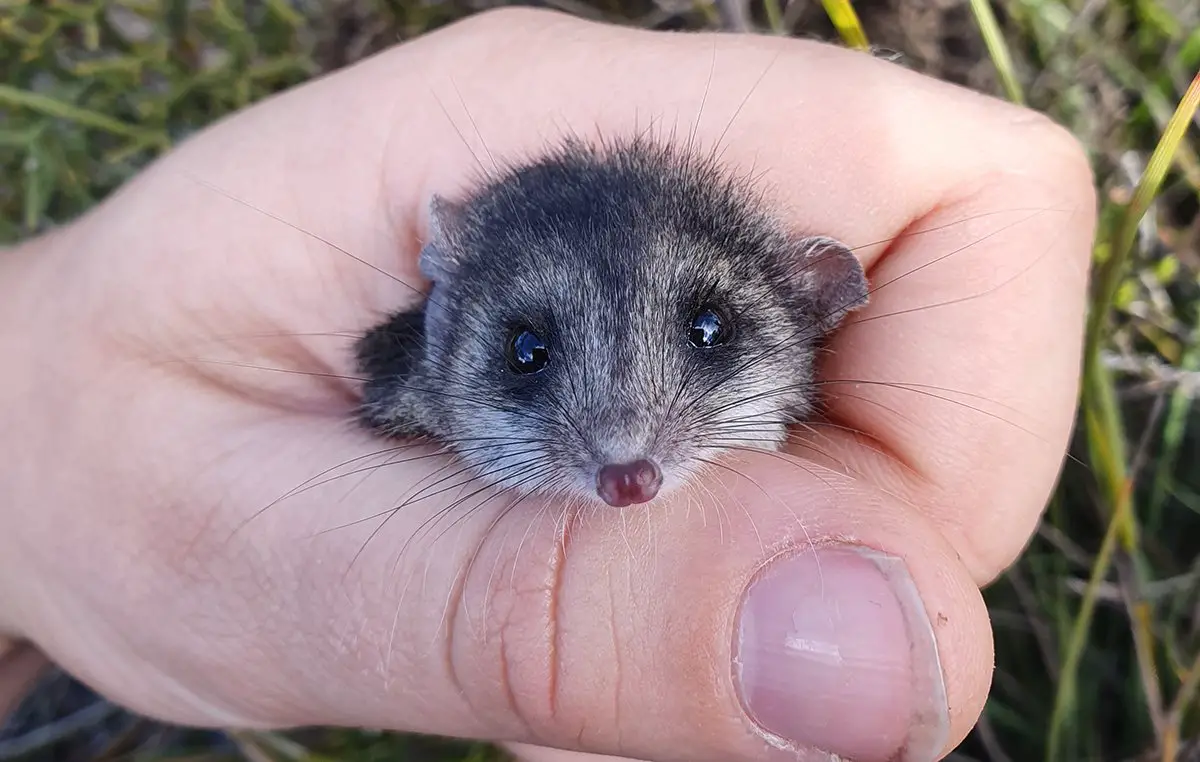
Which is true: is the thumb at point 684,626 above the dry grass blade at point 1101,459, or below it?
above

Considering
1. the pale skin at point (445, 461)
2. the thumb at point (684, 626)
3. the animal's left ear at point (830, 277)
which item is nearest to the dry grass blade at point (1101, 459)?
the pale skin at point (445, 461)

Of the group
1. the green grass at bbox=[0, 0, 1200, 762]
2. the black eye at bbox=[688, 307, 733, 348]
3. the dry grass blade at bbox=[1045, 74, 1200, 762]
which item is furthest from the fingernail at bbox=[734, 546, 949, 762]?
the green grass at bbox=[0, 0, 1200, 762]

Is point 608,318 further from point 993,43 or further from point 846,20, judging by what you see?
point 993,43

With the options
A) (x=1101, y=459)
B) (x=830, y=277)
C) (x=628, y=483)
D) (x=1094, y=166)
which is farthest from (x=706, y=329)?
(x=1094, y=166)

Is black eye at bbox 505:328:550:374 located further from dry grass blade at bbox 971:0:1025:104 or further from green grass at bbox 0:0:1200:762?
dry grass blade at bbox 971:0:1025:104

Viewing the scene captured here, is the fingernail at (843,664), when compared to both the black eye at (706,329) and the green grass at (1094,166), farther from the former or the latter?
the green grass at (1094,166)

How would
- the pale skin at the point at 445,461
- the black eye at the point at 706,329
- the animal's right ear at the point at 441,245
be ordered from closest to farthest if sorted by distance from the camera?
the pale skin at the point at 445,461 → the black eye at the point at 706,329 → the animal's right ear at the point at 441,245
